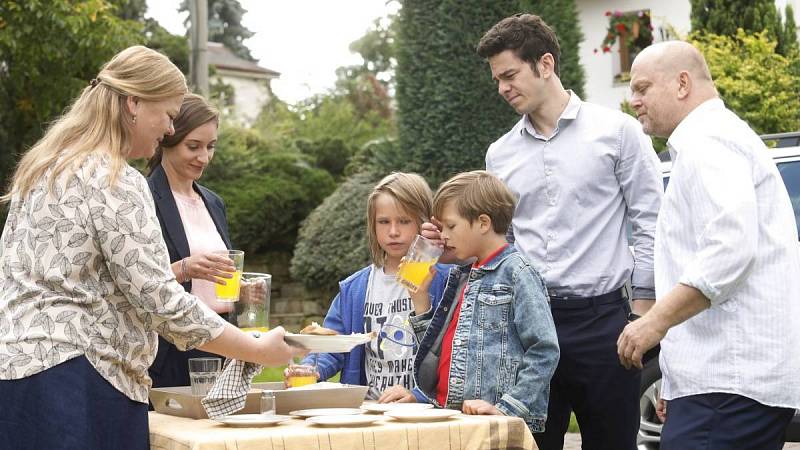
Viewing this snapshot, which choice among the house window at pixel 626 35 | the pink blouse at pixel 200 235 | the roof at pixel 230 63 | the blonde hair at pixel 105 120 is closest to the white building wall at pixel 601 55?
the house window at pixel 626 35

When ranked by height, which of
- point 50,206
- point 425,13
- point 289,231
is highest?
point 425,13

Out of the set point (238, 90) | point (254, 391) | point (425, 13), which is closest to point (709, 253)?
point (254, 391)

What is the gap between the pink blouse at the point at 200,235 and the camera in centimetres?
439

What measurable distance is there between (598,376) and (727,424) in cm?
95

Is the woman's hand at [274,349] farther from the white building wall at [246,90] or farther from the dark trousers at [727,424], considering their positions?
the white building wall at [246,90]

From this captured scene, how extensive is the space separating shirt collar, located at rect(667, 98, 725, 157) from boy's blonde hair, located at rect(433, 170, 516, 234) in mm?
664

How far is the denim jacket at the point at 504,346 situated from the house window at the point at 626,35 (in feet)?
54.1

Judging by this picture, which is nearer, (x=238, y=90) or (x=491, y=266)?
(x=491, y=266)

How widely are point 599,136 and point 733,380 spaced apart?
1.27m

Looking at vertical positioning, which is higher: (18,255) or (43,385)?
(18,255)

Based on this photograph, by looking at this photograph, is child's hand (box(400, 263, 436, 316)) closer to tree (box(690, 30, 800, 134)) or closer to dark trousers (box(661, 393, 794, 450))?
dark trousers (box(661, 393, 794, 450))

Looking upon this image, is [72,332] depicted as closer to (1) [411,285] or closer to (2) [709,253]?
(1) [411,285]

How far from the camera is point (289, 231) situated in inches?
652

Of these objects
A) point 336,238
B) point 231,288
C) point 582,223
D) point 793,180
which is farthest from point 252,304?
point 336,238
